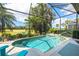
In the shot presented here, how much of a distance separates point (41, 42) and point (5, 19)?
0.62 meters

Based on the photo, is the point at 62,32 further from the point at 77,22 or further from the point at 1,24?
the point at 1,24

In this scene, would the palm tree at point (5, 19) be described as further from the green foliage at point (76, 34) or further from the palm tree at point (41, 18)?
the green foliage at point (76, 34)

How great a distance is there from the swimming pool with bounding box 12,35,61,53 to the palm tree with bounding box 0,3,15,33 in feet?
0.88

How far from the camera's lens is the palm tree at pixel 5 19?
3.04 meters

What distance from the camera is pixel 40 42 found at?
3.07 m

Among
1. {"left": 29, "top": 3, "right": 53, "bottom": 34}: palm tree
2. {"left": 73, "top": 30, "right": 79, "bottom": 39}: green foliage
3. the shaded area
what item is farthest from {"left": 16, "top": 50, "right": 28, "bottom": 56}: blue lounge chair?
{"left": 73, "top": 30, "right": 79, "bottom": 39}: green foliage

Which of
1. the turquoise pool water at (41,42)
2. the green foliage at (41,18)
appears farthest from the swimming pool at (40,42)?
the green foliage at (41,18)

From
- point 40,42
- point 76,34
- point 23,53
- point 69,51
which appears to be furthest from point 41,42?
point 76,34

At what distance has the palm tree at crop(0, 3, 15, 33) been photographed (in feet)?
9.96

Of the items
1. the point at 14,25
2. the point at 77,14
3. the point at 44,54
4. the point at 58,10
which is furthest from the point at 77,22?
the point at 14,25

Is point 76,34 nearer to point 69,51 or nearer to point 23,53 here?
point 69,51

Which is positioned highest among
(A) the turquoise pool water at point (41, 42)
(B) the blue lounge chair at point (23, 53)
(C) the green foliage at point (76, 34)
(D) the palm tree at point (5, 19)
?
(D) the palm tree at point (5, 19)

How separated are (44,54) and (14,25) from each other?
607mm

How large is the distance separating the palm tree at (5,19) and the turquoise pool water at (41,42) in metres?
0.27
